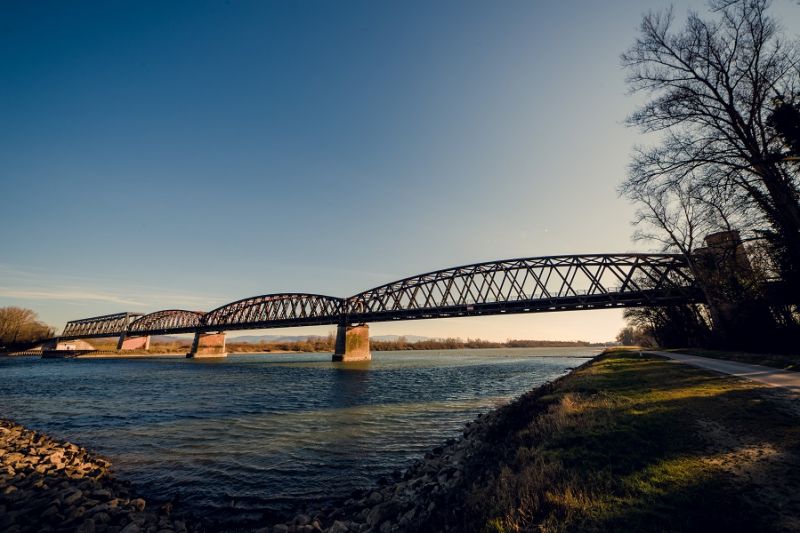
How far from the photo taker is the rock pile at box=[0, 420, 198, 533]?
6.82m

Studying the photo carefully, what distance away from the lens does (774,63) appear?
1342 cm

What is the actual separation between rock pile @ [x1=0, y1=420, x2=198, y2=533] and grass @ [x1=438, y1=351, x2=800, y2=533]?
23.5 feet

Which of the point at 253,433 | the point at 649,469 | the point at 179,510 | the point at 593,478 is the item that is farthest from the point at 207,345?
the point at 649,469

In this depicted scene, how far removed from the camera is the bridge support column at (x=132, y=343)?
127m

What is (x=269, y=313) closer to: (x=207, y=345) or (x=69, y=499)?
(x=207, y=345)

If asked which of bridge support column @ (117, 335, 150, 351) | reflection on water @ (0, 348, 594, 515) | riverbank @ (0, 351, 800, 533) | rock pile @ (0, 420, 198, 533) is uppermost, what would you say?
bridge support column @ (117, 335, 150, 351)

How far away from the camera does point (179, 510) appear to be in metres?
8.09

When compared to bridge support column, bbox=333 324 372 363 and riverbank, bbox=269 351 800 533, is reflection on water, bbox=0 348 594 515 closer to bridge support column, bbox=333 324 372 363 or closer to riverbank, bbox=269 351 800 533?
riverbank, bbox=269 351 800 533

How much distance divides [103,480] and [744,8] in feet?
95.0

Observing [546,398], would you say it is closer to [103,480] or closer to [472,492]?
[472,492]

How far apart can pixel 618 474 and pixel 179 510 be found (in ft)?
32.8

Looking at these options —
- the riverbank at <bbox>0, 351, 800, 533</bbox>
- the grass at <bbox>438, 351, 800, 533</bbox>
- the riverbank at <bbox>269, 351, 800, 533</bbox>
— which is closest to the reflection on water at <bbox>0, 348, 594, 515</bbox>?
the riverbank at <bbox>0, 351, 800, 533</bbox>

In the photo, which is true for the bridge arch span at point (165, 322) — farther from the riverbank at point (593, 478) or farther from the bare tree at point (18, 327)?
the riverbank at point (593, 478)

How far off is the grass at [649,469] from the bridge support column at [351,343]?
67.1m
